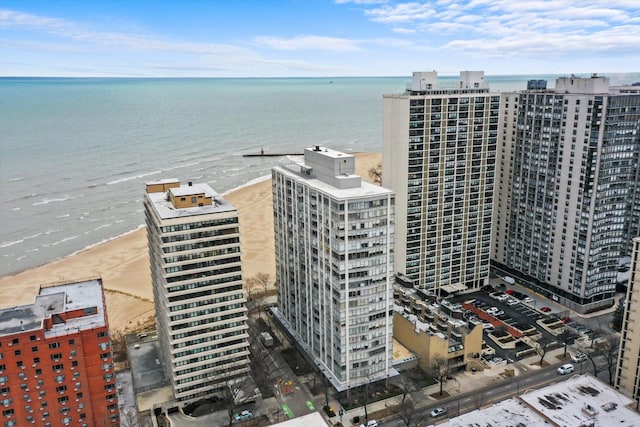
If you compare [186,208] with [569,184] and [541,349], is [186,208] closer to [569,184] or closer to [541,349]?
[541,349]

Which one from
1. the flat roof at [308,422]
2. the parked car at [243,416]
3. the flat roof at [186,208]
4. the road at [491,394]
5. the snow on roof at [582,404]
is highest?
the flat roof at [186,208]

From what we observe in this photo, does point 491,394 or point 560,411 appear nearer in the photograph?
point 560,411

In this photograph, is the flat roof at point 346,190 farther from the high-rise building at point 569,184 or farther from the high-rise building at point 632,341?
the high-rise building at point 569,184

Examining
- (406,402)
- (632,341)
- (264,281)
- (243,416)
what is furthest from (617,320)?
(243,416)

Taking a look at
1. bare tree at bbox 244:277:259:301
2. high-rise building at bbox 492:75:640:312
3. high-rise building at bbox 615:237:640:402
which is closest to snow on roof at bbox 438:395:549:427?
high-rise building at bbox 615:237:640:402

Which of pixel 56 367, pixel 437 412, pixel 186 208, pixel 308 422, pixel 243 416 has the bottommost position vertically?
pixel 243 416

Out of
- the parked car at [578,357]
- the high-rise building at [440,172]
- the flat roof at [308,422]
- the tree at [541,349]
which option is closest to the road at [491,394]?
the parked car at [578,357]
